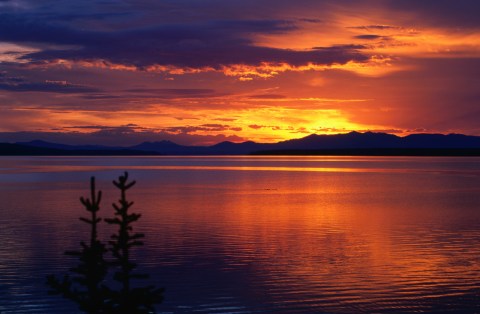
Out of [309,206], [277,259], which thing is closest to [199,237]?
[277,259]

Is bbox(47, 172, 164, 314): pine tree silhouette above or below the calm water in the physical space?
above

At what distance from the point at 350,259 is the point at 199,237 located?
22.7 feet

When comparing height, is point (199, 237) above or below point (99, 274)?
below

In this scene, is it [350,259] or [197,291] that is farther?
[350,259]

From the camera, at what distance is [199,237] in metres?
25.4

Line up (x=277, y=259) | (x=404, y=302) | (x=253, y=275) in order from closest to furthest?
(x=404, y=302) < (x=253, y=275) < (x=277, y=259)

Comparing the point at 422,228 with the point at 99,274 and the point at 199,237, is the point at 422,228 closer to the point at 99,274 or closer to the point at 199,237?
the point at 199,237

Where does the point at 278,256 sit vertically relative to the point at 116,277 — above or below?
below

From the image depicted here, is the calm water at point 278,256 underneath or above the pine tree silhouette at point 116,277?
underneath

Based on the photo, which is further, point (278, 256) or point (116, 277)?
point (278, 256)

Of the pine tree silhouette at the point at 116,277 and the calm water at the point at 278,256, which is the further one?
the calm water at the point at 278,256

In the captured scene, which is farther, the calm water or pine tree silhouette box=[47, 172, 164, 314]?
the calm water

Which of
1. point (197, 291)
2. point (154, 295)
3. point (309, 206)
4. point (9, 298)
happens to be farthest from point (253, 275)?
point (309, 206)

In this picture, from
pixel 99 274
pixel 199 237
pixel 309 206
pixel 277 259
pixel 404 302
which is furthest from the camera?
pixel 309 206
